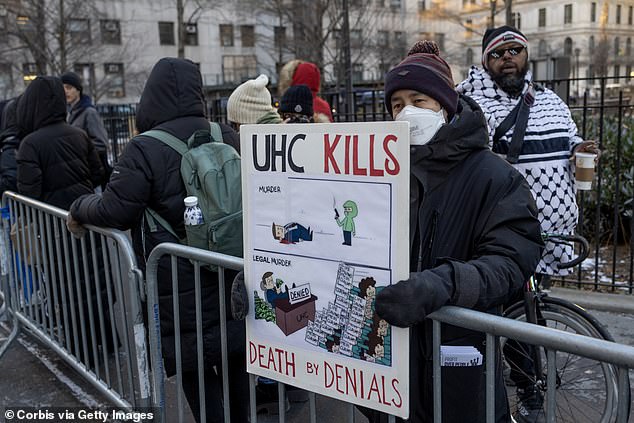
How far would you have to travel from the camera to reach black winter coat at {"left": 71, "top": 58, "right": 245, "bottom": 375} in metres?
2.91

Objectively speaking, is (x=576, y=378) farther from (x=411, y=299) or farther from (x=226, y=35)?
(x=226, y=35)

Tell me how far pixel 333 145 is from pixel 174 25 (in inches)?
1805

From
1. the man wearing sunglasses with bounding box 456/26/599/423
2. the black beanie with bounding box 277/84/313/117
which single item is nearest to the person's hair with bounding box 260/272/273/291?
the man wearing sunglasses with bounding box 456/26/599/423

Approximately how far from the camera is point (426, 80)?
2.09 meters

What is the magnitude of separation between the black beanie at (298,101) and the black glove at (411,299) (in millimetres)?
2998

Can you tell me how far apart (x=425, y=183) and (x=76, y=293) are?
326 centimetres

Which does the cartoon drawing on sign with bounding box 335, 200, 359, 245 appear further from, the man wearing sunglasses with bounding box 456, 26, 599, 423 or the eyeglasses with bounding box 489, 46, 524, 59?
the eyeglasses with bounding box 489, 46, 524, 59

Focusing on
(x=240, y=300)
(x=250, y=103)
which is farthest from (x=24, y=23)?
(x=240, y=300)

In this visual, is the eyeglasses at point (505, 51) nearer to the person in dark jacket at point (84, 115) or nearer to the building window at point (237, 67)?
the person in dark jacket at point (84, 115)

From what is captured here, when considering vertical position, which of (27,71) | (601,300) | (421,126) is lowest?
(601,300)

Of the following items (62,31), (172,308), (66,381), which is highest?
(62,31)

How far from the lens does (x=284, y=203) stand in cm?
199

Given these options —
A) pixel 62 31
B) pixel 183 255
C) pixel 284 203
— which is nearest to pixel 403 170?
pixel 284 203

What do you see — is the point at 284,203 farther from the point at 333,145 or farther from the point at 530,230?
the point at 530,230
